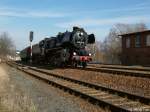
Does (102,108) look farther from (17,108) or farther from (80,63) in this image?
(80,63)

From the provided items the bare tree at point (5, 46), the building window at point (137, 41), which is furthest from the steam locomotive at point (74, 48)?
the bare tree at point (5, 46)

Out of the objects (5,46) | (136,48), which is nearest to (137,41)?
(136,48)

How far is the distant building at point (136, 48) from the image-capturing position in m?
46.7

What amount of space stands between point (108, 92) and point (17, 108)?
470cm

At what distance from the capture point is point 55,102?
40.3 ft

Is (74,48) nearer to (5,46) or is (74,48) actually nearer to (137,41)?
(137,41)

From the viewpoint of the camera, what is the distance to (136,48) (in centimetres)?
4916

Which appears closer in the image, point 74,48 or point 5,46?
point 74,48

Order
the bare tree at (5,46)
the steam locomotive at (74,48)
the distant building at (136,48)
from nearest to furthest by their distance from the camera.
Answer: the steam locomotive at (74,48) → the distant building at (136,48) → the bare tree at (5,46)

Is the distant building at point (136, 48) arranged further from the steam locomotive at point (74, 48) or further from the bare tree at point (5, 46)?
the bare tree at point (5, 46)

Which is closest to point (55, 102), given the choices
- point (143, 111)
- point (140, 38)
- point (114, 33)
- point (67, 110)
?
point (67, 110)

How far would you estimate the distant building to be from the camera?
4666cm

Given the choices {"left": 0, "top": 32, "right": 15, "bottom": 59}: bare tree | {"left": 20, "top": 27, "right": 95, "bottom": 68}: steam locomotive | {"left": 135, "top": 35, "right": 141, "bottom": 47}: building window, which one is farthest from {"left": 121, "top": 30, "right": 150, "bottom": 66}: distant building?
{"left": 0, "top": 32, "right": 15, "bottom": 59}: bare tree

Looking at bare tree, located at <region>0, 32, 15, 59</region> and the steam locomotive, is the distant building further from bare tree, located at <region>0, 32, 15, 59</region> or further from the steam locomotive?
bare tree, located at <region>0, 32, 15, 59</region>
